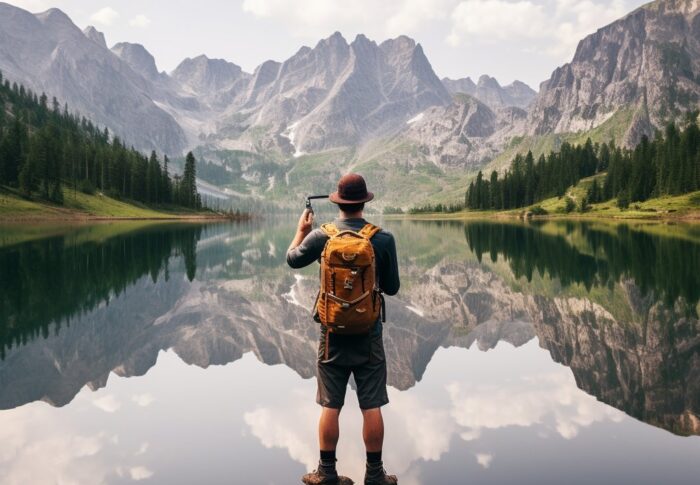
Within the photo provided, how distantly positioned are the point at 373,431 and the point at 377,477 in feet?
2.48

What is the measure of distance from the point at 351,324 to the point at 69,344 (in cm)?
1318

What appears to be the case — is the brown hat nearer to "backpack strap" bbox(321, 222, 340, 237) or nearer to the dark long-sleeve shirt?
the dark long-sleeve shirt

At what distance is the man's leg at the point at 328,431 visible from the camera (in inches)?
372

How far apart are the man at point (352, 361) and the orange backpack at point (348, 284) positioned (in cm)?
40

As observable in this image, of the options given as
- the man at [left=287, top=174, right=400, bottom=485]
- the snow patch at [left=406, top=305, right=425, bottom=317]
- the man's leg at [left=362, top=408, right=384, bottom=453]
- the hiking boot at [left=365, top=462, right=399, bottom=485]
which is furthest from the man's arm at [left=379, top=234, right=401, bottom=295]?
the snow patch at [left=406, top=305, right=425, bottom=317]

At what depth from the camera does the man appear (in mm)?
9469

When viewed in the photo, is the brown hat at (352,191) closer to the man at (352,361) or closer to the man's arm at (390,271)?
the man at (352,361)

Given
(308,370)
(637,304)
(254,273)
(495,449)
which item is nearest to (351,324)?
(495,449)

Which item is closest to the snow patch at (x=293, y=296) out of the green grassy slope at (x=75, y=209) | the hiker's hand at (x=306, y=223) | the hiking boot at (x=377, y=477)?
the hiker's hand at (x=306, y=223)

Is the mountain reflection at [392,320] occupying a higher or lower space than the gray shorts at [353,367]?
lower

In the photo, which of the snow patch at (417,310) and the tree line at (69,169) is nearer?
the snow patch at (417,310)

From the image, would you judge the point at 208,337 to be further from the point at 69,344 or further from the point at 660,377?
the point at 660,377

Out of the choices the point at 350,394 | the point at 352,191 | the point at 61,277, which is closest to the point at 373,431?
the point at 352,191

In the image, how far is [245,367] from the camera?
16531 millimetres
